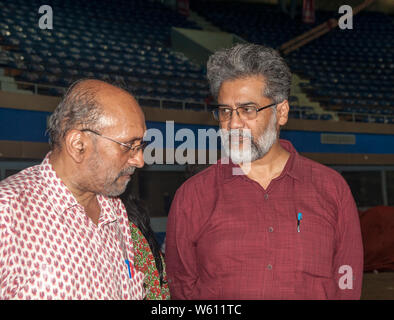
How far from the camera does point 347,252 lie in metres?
1.43

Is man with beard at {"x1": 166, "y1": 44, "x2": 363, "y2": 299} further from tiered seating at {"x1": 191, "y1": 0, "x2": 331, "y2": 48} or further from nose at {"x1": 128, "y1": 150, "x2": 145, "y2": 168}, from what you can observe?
tiered seating at {"x1": 191, "y1": 0, "x2": 331, "y2": 48}

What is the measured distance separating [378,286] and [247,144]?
8.35 ft

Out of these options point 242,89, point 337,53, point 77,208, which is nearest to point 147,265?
point 77,208

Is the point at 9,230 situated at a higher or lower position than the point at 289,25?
lower

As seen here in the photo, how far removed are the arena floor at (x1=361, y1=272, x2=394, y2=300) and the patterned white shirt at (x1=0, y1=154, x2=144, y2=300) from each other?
7.75 ft

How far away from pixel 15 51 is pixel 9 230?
22.3ft

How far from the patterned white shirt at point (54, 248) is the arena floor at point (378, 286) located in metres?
2.36

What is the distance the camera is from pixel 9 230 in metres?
0.96

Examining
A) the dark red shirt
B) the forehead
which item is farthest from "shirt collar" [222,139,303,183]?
the forehead

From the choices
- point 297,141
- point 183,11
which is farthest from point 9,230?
point 183,11

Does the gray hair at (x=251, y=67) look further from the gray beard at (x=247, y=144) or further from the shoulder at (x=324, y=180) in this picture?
the shoulder at (x=324, y=180)

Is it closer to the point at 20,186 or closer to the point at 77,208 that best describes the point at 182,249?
the point at 77,208
